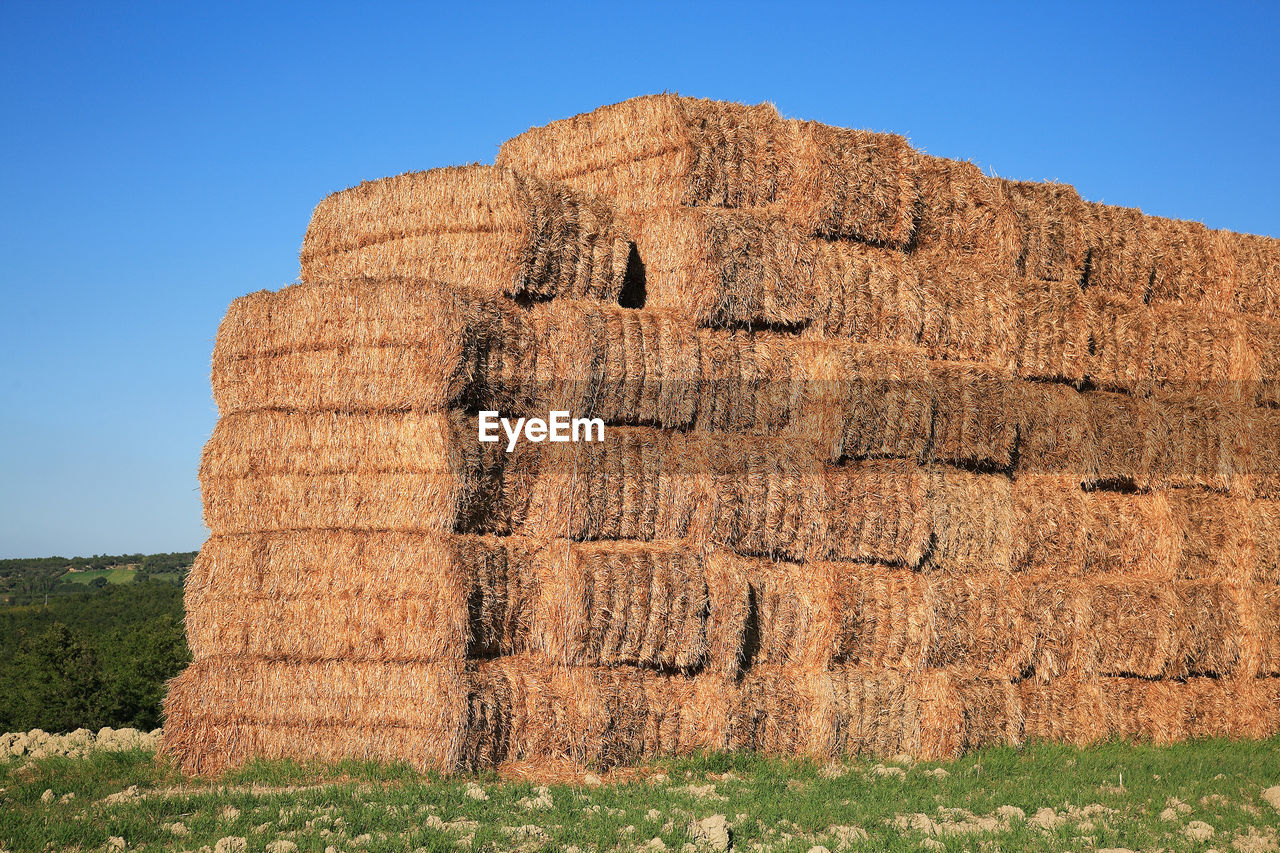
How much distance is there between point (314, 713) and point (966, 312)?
744cm

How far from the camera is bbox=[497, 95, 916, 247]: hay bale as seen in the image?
11539 mm

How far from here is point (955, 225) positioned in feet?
41.4

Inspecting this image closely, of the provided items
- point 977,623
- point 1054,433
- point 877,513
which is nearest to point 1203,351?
→ point 1054,433

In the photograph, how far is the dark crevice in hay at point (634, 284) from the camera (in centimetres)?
1169

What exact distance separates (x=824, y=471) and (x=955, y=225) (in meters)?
3.42

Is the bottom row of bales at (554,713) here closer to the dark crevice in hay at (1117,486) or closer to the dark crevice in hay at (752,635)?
the dark crevice in hay at (752,635)

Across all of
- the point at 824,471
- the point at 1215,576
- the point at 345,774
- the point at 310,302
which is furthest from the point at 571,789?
the point at 1215,576

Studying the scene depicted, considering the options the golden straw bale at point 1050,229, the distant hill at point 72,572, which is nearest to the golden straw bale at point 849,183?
the golden straw bale at point 1050,229

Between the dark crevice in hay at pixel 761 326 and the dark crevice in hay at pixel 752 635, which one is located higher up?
the dark crevice in hay at pixel 761 326

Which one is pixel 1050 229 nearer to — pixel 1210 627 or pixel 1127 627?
pixel 1127 627

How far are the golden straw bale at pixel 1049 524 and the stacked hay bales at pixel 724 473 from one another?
0.12 ft

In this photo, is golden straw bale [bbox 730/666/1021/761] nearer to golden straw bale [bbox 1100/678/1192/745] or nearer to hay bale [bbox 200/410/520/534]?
golden straw bale [bbox 1100/678/1192/745]

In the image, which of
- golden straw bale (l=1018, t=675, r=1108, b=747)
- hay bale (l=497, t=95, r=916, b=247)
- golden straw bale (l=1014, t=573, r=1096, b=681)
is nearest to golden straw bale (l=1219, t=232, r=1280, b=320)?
golden straw bale (l=1014, t=573, r=1096, b=681)

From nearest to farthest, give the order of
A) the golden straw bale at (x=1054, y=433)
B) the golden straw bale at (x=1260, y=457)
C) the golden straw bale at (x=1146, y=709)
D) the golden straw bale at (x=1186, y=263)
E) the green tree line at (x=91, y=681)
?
the golden straw bale at (x=1054, y=433), the golden straw bale at (x=1146, y=709), the golden straw bale at (x=1260, y=457), the golden straw bale at (x=1186, y=263), the green tree line at (x=91, y=681)
